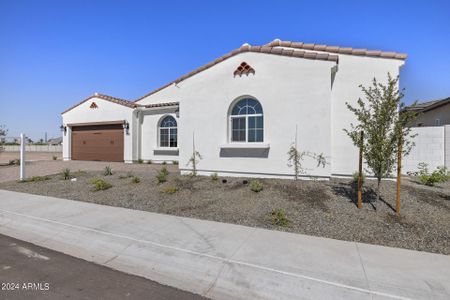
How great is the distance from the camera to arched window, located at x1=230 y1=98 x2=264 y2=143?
970 centimetres

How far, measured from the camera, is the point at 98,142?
19.5 meters

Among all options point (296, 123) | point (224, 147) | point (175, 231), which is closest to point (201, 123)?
point (224, 147)

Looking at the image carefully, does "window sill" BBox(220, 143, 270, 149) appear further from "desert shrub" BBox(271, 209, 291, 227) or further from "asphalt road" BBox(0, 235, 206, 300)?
"asphalt road" BBox(0, 235, 206, 300)

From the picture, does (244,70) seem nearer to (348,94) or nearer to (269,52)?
(269,52)

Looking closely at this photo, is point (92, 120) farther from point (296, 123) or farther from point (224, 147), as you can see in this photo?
point (296, 123)

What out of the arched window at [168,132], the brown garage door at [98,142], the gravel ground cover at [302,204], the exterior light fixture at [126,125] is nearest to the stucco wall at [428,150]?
the gravel ground cover at [302,204]

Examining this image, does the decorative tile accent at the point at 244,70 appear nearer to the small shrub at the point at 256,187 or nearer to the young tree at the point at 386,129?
the small shrub at the point at 256,187

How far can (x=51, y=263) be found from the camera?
4039mm

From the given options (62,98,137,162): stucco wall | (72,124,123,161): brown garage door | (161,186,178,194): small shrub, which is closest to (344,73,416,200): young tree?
(161,186,178,194): small shrub

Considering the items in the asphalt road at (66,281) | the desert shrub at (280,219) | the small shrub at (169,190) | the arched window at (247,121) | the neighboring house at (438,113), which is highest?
the neighboring house at (438,113)

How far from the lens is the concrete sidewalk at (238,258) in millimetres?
3262

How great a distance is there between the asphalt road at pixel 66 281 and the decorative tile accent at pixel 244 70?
7.91m

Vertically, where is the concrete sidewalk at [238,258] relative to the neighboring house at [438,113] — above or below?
below

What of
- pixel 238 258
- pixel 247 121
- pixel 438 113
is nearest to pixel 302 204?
pixel 238 258
